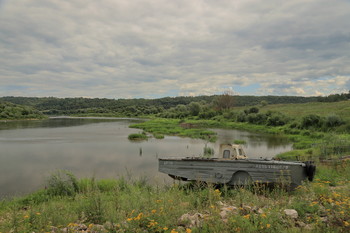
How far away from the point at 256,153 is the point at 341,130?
14512 millimetres

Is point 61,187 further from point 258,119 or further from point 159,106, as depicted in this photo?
point 159,106

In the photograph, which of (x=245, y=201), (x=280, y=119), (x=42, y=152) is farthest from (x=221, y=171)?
(x=280, y=119)

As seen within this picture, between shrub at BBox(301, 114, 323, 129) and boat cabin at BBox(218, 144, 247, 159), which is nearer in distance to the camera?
boat cabin at BBox(218, 144, 247, 159)

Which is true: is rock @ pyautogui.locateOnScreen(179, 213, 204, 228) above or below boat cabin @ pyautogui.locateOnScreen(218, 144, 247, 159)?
below

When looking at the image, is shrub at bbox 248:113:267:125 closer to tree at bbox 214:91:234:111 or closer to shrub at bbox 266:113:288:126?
shrub at bbox 266:113:288:126

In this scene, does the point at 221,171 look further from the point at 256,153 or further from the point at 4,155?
the point at 4,155

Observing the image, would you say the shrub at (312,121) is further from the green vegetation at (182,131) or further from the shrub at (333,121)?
the green vegetation at (182,131)

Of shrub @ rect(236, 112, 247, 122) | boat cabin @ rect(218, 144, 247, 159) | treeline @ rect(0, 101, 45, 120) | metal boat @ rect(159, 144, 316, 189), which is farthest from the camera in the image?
treeline @ rect(0, 101, 45, 120)

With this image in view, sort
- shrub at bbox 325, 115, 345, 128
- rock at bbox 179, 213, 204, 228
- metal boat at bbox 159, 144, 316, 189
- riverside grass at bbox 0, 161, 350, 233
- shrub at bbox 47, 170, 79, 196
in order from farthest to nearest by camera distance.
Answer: shrub at bbox 325, 115, 345, 128, shrub at bbox 47, 170, 79, 196, metal boat at bbox 159, 144, 316, 189, rock at bbox 179, 213, 204, 228, riverside grass at bbox 0, 161, 350, 233

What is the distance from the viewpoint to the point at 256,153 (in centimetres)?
2319

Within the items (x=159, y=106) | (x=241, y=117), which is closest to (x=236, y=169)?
(x=241, y=117)

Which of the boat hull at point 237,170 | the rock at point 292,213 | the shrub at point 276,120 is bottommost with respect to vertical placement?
the boat hull at point 237,170

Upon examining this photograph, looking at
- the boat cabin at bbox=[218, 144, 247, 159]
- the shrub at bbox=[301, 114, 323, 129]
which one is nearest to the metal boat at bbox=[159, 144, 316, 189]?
the boat cabin at bbox=[218, 144, 247, 159]

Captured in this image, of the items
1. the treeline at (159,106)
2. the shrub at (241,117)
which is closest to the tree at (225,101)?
the treeline at (159,106)
